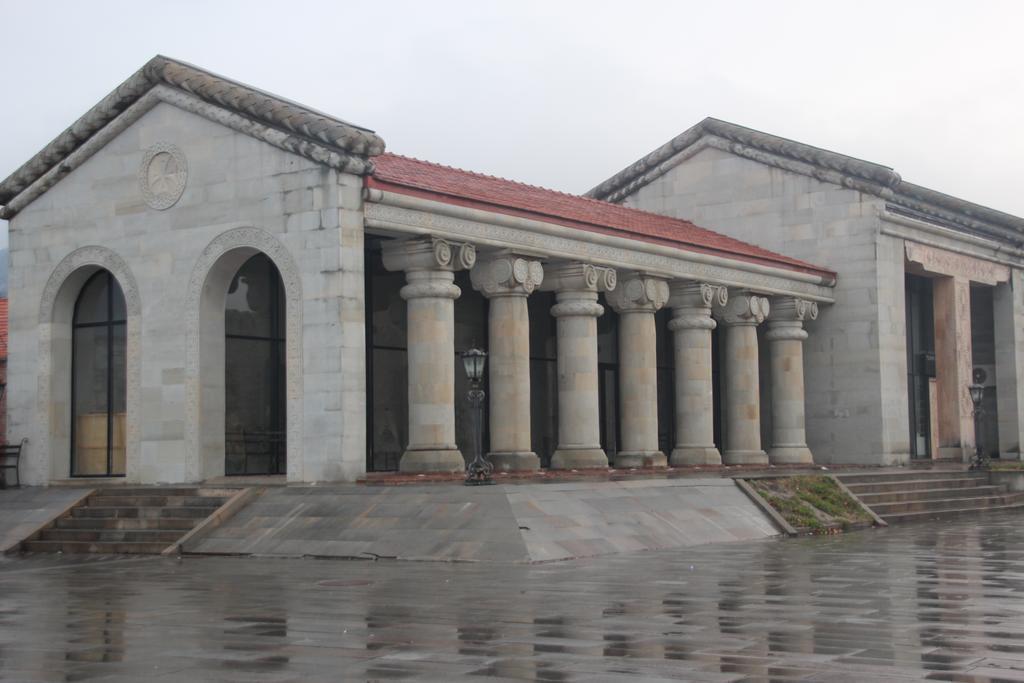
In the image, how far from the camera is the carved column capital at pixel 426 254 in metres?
27.8

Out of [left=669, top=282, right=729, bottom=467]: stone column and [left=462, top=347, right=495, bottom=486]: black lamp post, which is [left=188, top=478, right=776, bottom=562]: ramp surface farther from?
[left=669, top=282, right=729, bottom=467]: stone column

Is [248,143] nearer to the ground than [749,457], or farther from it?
farther from it

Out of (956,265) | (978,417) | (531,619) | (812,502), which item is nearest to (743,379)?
(978,417)

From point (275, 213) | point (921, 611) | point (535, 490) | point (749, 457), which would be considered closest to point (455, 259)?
point (275, 213)

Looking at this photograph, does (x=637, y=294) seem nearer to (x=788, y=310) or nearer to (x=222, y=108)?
(x=788, y=310)

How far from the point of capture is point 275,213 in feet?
89.7

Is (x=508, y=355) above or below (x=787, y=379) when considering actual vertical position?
above

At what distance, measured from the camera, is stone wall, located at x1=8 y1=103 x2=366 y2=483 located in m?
26.5

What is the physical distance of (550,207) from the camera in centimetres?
3303

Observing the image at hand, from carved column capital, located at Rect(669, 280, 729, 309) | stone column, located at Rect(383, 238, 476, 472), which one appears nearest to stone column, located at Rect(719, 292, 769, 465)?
carved column capital, located at Rect(669, 280, 729, 309)

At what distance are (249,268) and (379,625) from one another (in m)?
17.5

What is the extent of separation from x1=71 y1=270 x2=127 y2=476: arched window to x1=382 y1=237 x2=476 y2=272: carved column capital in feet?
22.5

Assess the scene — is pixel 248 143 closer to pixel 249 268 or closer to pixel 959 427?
pixel 249 268

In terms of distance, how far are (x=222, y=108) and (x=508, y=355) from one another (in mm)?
7903
